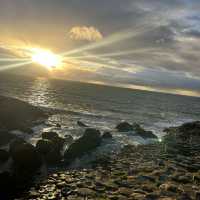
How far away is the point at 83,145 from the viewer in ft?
122

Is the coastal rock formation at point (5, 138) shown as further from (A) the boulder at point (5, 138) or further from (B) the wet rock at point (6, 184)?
(B) the wet rock at point (6, 184)

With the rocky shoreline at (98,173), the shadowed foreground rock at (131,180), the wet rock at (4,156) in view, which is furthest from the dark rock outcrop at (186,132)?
the wet rock at (4,156)

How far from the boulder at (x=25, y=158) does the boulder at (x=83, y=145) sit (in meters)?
4.92

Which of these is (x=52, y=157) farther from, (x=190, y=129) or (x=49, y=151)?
(x=190, y=129)

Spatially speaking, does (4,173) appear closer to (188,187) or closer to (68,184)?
(68,184)

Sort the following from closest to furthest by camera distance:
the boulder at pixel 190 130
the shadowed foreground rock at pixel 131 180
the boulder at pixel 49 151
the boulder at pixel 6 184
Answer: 1. the boulder at pixel 6 184
2. the shadowed foreground rock at pixel 131 180
3. the boulder at pixel 49 151
4. the boulder at pixel 190 130

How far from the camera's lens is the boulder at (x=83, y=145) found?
3388 centimetres

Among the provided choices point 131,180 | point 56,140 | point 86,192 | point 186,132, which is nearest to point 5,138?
point 56,140

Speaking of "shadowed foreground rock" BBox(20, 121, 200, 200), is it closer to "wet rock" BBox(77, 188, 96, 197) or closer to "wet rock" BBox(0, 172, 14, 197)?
"wet rock" BBox(77, 188, 96, 197)

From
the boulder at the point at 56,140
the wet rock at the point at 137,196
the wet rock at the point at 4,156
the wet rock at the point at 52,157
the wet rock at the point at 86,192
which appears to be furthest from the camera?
the boulder at the point at 56,140

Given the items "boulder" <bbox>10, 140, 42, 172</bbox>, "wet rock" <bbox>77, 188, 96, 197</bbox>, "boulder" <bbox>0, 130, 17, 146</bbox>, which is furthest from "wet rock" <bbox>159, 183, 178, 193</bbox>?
"boulder" <bbox>0, 130, 17, 146</bbox>

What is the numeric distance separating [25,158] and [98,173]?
7085 mm

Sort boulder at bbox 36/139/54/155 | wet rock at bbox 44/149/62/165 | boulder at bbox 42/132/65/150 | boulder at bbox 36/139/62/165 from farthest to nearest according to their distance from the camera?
boulder at bbox 42/132/65/150 → boulder at bbox 36/139/54/155 → boulder at bbox 36/139/62/165 → wet rock at bbox 44/149/62/165

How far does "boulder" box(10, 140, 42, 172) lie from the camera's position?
27.5 meters
